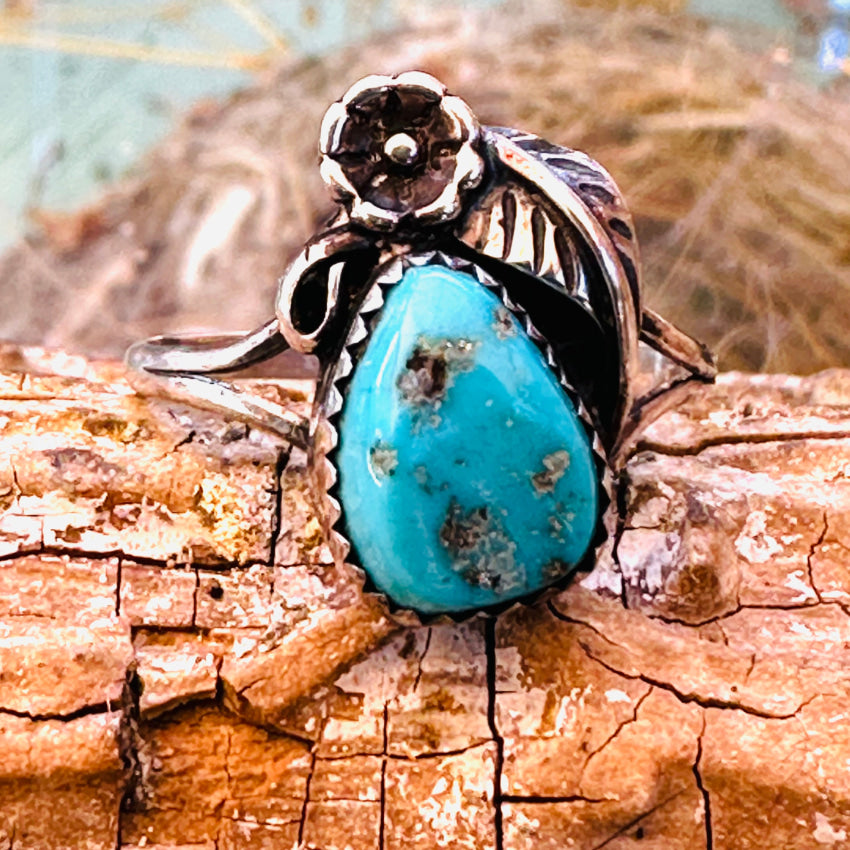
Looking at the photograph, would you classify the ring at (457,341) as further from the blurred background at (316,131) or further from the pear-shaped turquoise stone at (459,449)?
the blurred background at (316,131)

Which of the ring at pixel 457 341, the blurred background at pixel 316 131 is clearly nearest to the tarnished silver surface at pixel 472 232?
the ring at pixel 457 341

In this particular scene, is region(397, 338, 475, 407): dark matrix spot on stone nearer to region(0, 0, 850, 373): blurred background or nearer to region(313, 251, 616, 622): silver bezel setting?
region(313, 251, 616, 622): silver bezel setting

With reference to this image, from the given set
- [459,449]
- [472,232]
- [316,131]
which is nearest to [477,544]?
[459,449]

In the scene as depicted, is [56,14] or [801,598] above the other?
[56,14]

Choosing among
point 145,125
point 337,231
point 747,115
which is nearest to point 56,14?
point 145,125

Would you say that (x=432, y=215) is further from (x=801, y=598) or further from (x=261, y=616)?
(x=801, y=598)

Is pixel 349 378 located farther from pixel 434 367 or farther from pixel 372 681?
pixel 372 681
